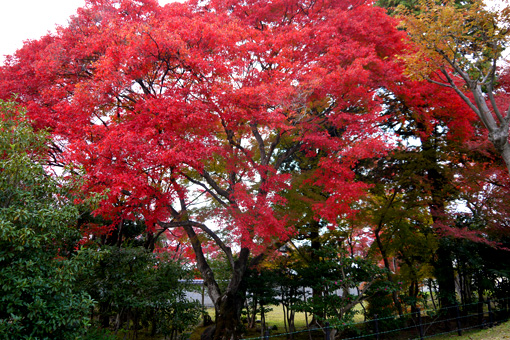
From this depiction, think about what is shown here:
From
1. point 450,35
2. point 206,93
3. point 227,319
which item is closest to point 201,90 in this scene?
point 206,93

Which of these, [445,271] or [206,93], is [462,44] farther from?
[445,271]

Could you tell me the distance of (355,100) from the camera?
8891mm

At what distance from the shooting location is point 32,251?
4.07 m

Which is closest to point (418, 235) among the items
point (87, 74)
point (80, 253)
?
point (80, 253)

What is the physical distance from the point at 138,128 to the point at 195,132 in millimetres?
1302

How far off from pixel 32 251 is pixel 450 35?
851 cm

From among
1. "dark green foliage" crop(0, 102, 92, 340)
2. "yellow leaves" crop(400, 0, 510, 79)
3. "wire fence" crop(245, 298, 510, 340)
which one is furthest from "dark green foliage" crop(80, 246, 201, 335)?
"yellow leaves" crop(400, 0, 510, 79)

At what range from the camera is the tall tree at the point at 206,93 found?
7133mm

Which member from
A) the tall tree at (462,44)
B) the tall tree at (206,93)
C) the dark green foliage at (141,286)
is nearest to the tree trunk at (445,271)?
the tall tree at (206,93)

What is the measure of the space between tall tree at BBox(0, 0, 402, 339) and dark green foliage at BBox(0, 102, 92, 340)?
197cm

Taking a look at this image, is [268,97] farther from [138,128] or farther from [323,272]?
[323,272]

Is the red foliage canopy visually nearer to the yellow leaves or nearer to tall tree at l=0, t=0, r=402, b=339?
tall tree at l=0, t=0, r=402, b=339

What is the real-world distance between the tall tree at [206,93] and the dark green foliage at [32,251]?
197 centimetres

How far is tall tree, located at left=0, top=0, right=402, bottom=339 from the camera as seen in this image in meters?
7.13
